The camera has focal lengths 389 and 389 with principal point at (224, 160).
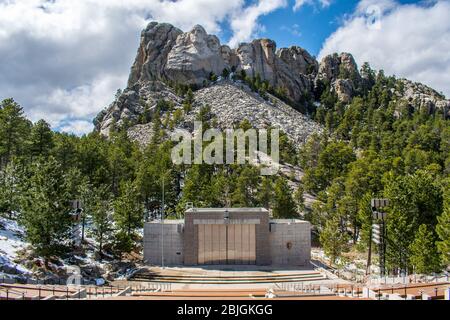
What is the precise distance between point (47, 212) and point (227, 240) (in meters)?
14.1

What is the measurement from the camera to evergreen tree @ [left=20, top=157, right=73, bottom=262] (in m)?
25.6

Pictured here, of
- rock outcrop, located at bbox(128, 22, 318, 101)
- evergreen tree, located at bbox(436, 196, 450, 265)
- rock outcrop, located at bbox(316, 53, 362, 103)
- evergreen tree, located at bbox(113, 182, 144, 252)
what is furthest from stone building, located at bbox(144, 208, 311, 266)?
rock outcrop, located at bbox(316, 53, 362, 103)

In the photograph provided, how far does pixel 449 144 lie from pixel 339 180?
97.5 ft

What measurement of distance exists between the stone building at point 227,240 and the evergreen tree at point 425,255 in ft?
28.1

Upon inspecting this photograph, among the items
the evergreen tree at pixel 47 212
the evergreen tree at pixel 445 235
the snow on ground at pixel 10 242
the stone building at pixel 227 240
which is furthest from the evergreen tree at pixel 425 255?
the snow on ground at pixel 10 242

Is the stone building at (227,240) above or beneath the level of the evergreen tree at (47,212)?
beneath

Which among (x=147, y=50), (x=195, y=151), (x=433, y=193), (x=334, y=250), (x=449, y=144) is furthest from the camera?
(x=147, y=50)

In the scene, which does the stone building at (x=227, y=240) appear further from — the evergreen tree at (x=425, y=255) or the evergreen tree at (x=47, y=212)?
the evergreen tree at (x=425, y=255)

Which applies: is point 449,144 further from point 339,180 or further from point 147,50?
point 147,50

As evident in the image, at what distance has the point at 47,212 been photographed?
25891 mm

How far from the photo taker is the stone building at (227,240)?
32281 millimetres

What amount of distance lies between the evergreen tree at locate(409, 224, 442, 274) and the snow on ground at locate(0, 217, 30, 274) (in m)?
25.9

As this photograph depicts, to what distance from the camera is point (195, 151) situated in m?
60.6
